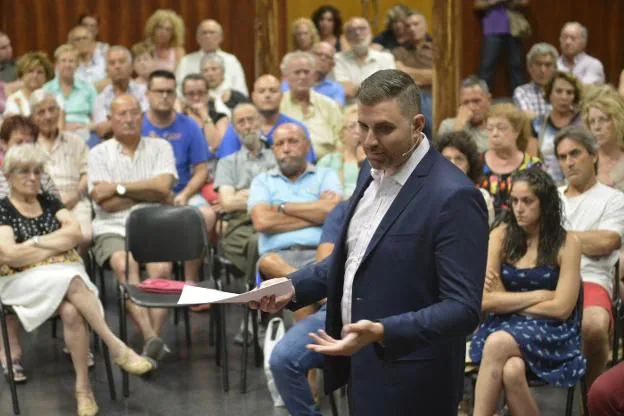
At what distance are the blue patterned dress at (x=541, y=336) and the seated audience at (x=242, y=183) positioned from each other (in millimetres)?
1664

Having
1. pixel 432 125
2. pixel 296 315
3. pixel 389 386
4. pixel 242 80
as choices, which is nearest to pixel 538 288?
pixel 296 315

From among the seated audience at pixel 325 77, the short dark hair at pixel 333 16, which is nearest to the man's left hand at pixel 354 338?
the seated audience at pixel 325 77

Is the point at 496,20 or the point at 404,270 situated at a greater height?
the point at 496,20

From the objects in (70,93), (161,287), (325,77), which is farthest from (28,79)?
(161,287)

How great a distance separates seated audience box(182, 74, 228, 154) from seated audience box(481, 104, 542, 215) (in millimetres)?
2372

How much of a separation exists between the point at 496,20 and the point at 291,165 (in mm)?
4161

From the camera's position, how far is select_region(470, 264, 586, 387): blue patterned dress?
3.69m

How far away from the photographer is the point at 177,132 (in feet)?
19.9

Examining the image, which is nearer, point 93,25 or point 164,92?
point 164,92

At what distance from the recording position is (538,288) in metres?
3.84

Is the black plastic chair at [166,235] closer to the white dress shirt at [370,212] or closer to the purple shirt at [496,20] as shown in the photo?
Result: the white dress shirt at [370,212]

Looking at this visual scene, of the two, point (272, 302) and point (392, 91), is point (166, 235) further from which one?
point (392, 91)

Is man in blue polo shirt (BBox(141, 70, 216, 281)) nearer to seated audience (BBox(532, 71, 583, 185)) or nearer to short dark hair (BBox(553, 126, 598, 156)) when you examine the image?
seated audience (BBox(532, 71, 583, 185))

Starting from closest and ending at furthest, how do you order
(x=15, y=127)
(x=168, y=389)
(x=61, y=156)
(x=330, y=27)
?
(x=168, y=389) → (x=15, y=127) → (x=61, y=156) → (x=330, y=27)
